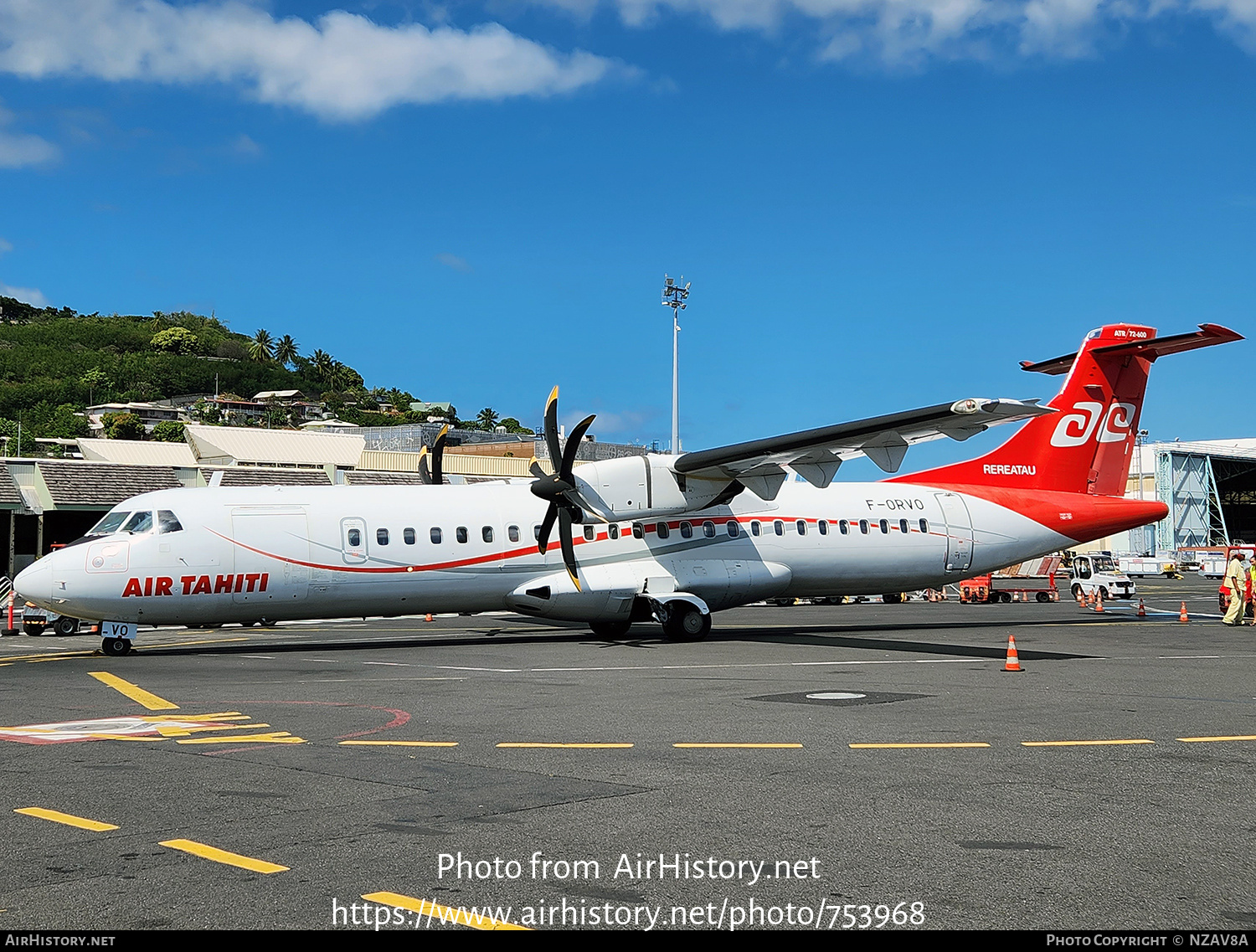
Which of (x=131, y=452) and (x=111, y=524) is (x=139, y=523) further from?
(x=131, y=452)

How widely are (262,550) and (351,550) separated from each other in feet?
5.79

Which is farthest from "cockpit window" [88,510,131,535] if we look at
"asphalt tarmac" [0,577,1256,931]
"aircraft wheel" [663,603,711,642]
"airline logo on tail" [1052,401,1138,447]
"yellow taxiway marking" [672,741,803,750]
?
"airline logo on tail" [1052,401,1138,447]

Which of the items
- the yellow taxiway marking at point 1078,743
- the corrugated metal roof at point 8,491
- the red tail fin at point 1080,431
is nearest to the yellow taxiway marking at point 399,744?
the yellow taxiway marking at point 1078,743

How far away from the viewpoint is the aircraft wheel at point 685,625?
24250mm

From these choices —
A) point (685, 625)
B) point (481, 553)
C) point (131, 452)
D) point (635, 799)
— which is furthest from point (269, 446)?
point (635, 799)

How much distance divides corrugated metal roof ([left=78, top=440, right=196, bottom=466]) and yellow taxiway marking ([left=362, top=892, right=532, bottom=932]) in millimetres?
61825

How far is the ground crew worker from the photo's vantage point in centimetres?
2706

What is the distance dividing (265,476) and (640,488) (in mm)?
27231

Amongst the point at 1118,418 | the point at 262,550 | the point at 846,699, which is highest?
the point at 1118,418

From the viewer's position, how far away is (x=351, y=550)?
73.9ft

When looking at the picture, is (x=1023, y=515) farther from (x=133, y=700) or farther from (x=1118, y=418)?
(x=133, y=700)
